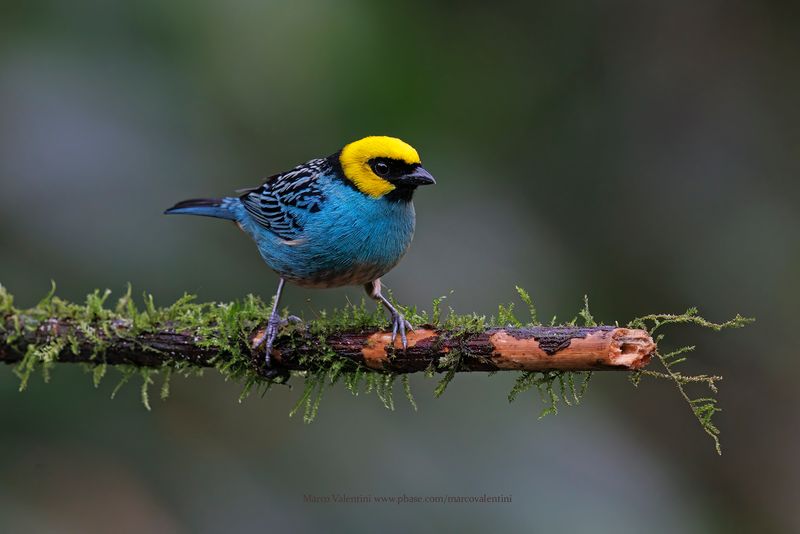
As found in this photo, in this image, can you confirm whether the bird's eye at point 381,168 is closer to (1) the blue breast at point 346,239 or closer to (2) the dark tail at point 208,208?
(1) the blue breast at point 346,239

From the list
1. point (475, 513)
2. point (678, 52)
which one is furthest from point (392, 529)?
point (678, 52)

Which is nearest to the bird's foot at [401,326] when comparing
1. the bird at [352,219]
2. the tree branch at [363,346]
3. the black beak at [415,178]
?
the tree branch at [363,346]

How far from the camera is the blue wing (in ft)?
14.7

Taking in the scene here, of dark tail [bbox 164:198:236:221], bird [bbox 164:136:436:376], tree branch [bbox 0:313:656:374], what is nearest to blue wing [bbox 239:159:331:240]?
bird [bbox 164:136:436:376]

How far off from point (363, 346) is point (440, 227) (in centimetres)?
267

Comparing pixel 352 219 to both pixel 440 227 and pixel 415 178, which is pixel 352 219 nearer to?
pixel 415 178

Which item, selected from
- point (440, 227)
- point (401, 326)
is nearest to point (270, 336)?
point (401, 326)

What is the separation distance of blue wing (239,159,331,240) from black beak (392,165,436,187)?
440 mm

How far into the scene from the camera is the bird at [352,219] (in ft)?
14.0

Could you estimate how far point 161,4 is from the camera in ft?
19.7

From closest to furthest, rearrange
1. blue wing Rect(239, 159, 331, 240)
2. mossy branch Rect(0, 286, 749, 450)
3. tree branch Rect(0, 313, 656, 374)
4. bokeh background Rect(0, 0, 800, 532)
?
1. tree branch Rect(0, 313, 656, 374)
2. mossy branch Rect(0, 286, 749, 450)
3. blue wing Rect(239, 159, 331, 240)
4. bokeh background Rect(0, 0, 800, 532)

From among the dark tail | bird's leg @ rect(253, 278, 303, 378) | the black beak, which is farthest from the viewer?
the dark tail

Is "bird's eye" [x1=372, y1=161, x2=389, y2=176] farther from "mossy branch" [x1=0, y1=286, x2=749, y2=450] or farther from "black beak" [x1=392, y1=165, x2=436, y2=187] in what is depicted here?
"mossy branch" [x1=0, y1=286, x2=749, y2=450]

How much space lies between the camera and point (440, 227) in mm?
6289
